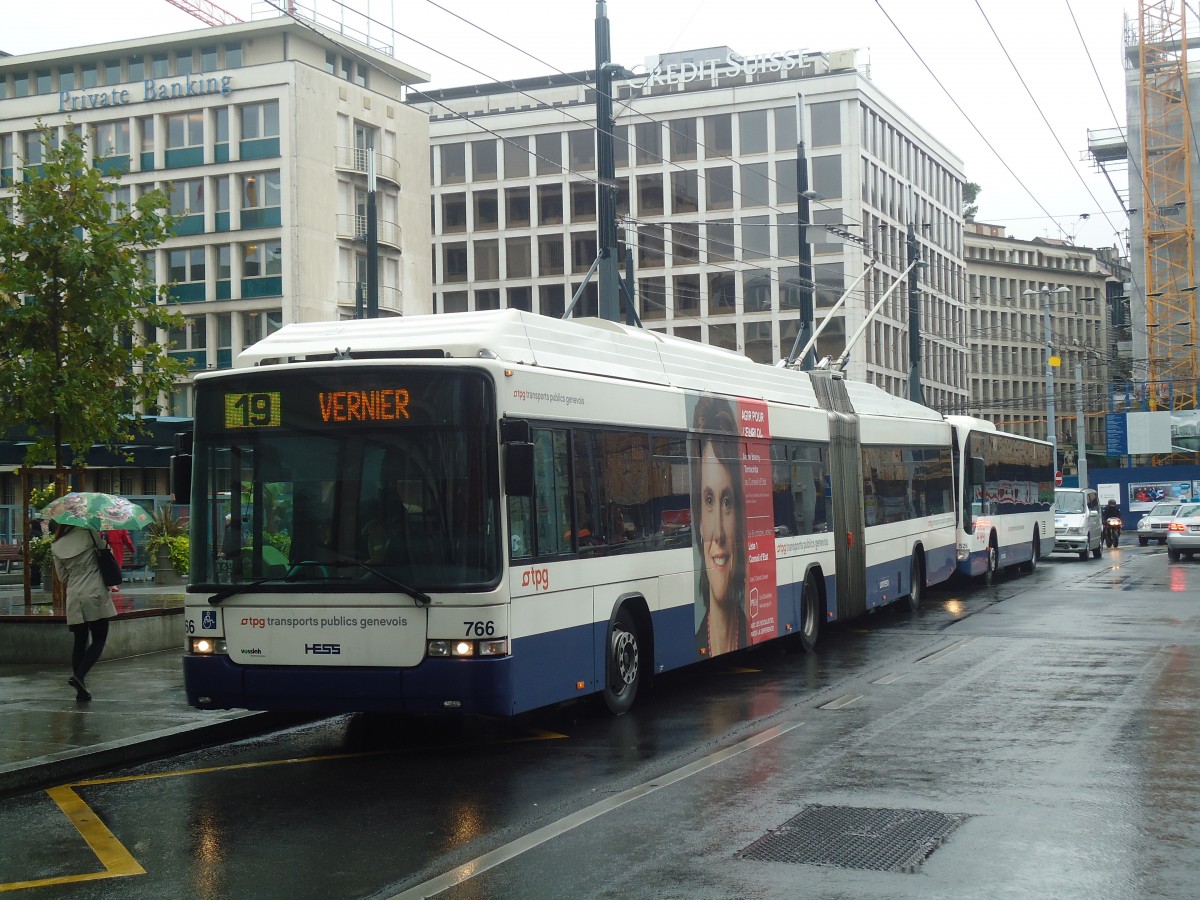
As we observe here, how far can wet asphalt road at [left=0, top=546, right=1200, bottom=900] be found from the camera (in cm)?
676

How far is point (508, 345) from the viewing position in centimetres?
1069

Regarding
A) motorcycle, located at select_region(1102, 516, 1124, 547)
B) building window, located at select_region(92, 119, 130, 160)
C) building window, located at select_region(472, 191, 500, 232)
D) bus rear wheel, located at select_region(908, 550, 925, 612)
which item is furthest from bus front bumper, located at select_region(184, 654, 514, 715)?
building window, located at select_region(472, 191, 500, 232)

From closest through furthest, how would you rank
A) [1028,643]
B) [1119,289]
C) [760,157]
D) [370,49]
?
1. [1028,643]
2. [370,49]
3. [760,157]
4. [1119,289]

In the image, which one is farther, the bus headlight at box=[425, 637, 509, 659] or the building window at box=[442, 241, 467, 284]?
the building window at box=[442, 241, 467, 284]

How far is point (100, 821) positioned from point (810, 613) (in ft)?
32.9

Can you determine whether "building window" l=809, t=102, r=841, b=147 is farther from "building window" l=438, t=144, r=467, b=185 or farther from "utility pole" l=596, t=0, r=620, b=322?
"utility pole" l=596, t=0, r=620, b=322

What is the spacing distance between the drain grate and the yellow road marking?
2.94 metres

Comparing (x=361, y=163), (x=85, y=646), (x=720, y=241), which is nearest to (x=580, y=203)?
(x=720, y=241)

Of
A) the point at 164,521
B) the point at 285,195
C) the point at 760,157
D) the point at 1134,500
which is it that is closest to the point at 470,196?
the point at 760,157

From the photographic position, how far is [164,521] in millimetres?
25828

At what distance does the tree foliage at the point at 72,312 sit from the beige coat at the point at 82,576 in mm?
4449

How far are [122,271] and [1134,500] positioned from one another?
58030mm

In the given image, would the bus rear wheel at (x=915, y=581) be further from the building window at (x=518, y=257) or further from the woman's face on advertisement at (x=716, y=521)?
the building window at (x=518, y=257)

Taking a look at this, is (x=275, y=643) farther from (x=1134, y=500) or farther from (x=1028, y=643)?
(x=1134, y=500)
